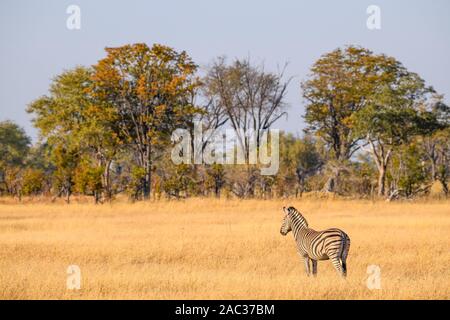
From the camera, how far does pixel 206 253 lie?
52.4 feet

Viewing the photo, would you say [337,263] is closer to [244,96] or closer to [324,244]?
[324,244]

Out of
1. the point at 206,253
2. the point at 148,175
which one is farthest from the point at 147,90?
the point at 206,253

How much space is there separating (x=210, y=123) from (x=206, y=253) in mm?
26896

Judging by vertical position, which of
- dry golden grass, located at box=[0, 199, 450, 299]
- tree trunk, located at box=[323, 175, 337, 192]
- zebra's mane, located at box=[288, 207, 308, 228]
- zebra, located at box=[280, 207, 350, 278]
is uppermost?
tree trunk, located at box=[323, 175, 337, 192]

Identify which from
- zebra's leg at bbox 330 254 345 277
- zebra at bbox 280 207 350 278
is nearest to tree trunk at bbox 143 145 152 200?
zebra at bbox 280 207 350 278

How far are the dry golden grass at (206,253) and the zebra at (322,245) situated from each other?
320 mm

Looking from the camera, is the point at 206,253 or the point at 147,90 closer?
the point at 206,253

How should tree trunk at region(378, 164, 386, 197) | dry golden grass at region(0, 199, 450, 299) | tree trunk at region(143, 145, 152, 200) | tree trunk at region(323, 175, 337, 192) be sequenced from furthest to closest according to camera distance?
tree trunk at region(323, 175, 337, 192) → tree trunk at region(378, 164, 386, 197) → tree trunk at region(143, 145, 152, 200) → dry golden grass at region(0, 199, 450, 299)

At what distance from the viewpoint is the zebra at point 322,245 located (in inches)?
464

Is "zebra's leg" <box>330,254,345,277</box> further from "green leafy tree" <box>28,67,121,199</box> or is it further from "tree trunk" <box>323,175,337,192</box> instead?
"tree trunk" <box>323,175,337,192</box>

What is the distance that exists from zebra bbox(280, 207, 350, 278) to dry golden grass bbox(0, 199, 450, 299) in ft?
1.05

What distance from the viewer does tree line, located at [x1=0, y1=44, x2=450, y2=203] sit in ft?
117

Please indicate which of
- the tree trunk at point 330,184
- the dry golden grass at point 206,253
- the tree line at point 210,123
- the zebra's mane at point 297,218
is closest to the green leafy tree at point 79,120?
the tree line at point 210,123

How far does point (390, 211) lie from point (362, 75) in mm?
15153
